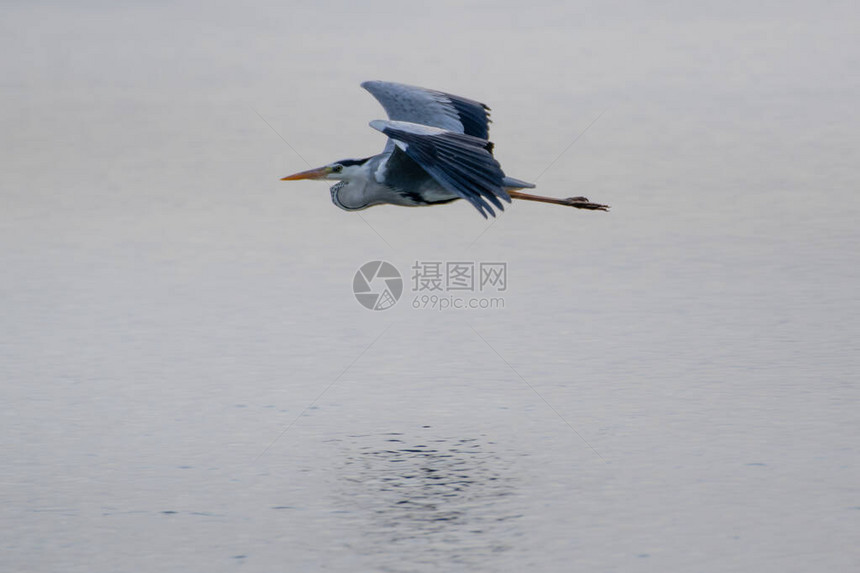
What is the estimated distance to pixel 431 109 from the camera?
11523 mm

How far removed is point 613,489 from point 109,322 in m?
5.40

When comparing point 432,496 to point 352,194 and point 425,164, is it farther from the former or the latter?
point 352,194

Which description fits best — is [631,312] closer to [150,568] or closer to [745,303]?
[745,303]

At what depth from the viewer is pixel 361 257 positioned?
48.2ft

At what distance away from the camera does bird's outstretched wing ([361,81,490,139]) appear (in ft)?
37.5

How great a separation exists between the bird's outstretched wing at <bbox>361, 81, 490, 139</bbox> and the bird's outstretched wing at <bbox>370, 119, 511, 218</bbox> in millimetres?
1505

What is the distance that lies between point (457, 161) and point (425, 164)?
0.21m

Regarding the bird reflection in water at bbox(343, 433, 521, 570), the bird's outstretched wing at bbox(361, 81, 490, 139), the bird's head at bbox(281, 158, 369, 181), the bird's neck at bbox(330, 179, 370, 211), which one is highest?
the bird's outstretched wing at bbox(361, 81, 490, 139)

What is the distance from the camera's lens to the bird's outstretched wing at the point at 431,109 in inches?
450

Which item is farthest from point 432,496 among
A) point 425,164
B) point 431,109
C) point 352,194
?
point 431,109

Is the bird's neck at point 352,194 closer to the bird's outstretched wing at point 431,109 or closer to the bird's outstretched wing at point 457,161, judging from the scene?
the bird's outstretched wing at point 431,109

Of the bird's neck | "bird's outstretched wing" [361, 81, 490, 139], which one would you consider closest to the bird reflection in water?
the bird's neck

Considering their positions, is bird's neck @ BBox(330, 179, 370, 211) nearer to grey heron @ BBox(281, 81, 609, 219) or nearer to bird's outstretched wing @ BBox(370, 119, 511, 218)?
grey heron @ BBox(281, 81, 609, 219)

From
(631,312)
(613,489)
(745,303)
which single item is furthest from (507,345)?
(613,489)
